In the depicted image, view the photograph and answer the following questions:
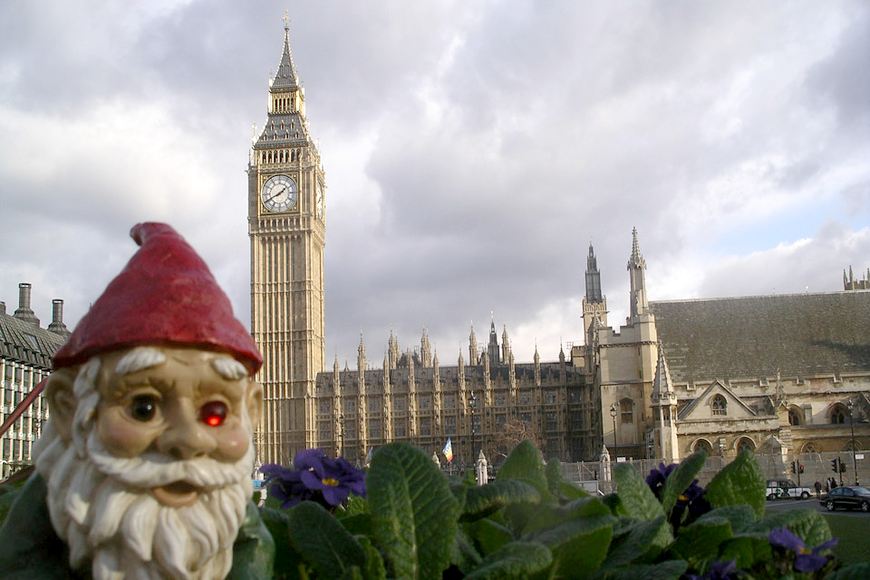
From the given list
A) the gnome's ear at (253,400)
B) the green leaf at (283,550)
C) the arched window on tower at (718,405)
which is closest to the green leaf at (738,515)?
the green leaf at (283,550)

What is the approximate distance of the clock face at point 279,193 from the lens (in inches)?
2594

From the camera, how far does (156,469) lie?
2027 mm

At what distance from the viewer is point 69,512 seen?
2000 millimetres

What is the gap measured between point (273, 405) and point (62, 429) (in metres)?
63.1

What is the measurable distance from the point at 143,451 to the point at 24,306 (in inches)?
2414

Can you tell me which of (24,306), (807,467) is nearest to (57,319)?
(24,306)

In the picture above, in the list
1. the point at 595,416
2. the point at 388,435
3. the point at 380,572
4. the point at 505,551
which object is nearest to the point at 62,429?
the point at 380,572

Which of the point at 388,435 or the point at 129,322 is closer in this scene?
the point at 129,322

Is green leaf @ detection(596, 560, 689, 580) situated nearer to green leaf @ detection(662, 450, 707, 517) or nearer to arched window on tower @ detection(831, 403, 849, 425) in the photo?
green leaf @ detection(662, 450, 707, 517)

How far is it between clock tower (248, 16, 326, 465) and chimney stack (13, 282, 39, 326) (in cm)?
1471

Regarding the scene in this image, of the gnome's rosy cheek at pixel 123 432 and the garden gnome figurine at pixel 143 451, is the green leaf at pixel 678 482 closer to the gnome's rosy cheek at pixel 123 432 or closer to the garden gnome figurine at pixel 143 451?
the garden gnome figurine at pixel 143 451

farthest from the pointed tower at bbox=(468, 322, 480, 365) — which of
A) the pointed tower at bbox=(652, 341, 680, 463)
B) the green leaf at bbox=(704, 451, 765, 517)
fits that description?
the green leaf at bbox=(704, 451, 765, 517)

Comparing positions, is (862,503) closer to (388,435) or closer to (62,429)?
(62,429)

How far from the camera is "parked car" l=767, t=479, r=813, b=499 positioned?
1270 inches
